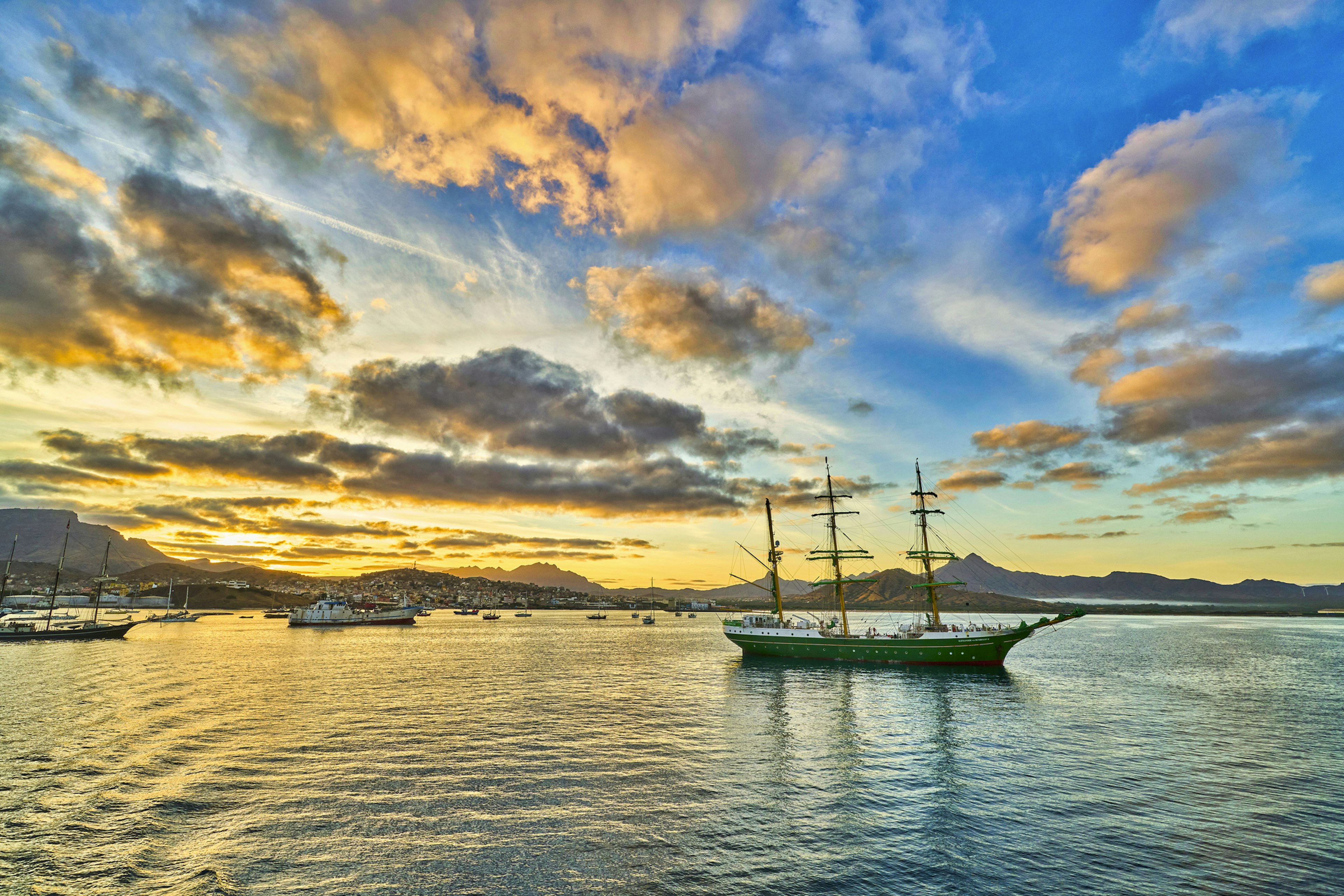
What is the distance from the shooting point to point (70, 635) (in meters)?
112

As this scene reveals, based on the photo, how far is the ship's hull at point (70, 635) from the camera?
10906cm

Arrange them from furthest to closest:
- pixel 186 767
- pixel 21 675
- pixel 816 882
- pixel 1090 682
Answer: pixel 1090 682
pixel 21 675
pixel 186 767
pixel 816 882

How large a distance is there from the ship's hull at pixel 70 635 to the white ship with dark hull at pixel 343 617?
58.3 metres

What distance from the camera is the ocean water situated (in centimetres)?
1973

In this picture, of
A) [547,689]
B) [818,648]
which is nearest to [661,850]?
[547,689]

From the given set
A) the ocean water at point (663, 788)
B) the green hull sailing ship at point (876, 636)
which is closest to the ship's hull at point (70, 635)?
the ocean water at point (663, 788)

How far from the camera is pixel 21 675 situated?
207 feet

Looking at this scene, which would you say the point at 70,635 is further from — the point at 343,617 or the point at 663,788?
the point at 663,788

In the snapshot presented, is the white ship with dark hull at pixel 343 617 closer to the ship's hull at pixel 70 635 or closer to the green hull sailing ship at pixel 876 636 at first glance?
the ship's hull at pixel 70 635

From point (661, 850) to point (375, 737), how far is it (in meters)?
25.9

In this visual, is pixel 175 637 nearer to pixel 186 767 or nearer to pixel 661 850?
pixel 186 767

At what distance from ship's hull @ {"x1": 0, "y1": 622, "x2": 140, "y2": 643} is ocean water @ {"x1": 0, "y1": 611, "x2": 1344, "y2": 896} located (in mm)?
67770

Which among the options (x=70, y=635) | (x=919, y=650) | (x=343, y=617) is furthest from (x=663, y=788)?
(x=343, y=617)

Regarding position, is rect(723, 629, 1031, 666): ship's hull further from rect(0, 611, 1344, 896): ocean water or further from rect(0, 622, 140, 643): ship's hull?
rect(0, 622, 140, 643): ship's hull
